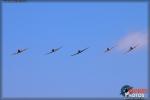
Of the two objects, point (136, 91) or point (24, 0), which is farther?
point (136, 91)

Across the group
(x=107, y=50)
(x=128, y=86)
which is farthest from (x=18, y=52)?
(x=128, y=86)

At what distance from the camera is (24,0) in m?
97.8

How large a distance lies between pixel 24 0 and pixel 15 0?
1503 mm

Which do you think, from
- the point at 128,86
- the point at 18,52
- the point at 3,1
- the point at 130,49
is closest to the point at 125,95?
the point at 128,86

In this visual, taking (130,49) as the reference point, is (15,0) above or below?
above

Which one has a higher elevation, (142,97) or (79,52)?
(79,52)

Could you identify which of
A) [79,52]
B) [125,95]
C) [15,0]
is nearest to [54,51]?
[79,52]

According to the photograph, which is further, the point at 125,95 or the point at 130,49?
the point at 125,95

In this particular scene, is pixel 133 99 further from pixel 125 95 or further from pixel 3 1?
pixel 3 1

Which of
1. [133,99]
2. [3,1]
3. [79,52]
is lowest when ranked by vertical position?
[133,99]

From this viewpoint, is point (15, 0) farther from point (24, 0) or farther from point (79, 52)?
point (79, 52)

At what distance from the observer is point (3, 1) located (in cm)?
9838

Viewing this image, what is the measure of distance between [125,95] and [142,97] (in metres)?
3.69

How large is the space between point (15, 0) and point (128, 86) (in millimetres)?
27975
